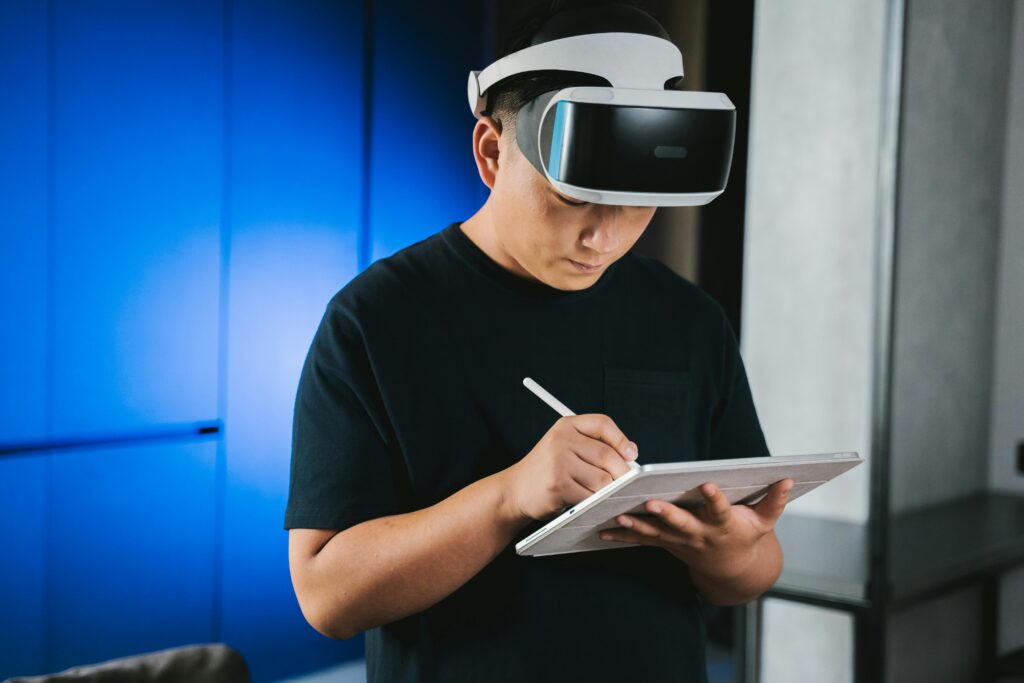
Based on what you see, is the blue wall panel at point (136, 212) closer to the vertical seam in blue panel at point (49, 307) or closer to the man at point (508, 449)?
the vertical seam in blue panel at point (49, 307)

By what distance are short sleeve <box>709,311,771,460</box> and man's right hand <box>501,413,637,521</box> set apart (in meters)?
0.34

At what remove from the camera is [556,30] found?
95 centimetres

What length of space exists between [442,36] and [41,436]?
188 centimetres

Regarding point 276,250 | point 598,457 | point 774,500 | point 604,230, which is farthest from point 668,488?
point 276,250

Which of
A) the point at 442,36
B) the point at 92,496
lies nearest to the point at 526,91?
the point at 92,496

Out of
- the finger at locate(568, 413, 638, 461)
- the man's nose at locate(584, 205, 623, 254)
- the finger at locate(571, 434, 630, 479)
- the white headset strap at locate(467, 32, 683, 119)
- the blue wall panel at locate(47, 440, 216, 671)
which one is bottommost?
the blue wall panel at locate(47, 440, 216, 671)

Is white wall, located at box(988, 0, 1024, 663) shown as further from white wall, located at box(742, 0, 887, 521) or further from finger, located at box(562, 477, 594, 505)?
finger, located at box(562, 477, 594, 505)

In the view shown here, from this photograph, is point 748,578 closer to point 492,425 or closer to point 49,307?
point 492,425

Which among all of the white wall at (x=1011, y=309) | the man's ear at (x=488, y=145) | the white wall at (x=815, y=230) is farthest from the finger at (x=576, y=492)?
the white wall at (x=1011, y=309)

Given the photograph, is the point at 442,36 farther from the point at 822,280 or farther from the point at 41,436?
the point at 41,436

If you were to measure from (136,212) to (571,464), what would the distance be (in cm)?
214

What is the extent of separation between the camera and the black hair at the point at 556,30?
0.94 meters

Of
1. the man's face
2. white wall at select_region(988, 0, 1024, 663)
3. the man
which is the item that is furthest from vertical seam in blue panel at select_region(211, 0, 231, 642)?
white wall at select_region(988, 0, 1024, 663)

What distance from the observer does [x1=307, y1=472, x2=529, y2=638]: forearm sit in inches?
36.1
